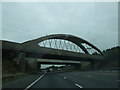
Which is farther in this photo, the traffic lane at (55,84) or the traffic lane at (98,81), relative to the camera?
the traffic lane at (55,84)

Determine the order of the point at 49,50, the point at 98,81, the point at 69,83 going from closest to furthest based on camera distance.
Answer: the point at 69,83 → the point at 98,81 → the point at 49,50

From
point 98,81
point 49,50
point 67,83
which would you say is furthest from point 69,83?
point 49,50

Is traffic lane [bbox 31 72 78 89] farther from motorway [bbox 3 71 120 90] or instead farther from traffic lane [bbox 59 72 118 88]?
traffic lane [bbox 59 72 118 88]

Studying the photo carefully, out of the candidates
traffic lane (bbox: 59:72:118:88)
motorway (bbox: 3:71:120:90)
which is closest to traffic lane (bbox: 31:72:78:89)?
motorway (bbox: 3:71:120:90)

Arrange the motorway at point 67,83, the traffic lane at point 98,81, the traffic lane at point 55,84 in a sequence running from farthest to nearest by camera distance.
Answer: the traffic lane at point 55,84 → the motorway at point 67,83 → the traffic lane at point 98,81

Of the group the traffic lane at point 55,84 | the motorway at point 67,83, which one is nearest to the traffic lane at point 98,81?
the motorway at point 67,83

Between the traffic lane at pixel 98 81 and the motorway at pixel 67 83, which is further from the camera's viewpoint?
the motorway at pixel 67 83

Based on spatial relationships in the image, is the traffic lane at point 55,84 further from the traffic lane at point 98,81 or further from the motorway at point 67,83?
the traffic lane at point 98,81

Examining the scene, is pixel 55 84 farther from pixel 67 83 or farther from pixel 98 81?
pixel 98 81

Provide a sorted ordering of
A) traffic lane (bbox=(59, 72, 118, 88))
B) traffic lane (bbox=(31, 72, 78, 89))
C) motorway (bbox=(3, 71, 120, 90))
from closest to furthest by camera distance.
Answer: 1. traffic lane (bbox=(59, 72, 118, 88))
2. motorway (bbox=(3, 71, 120, 90))
3. traffic lane (bbox=(31, 72, 78, 89))

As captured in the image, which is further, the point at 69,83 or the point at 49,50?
the point at 49,50

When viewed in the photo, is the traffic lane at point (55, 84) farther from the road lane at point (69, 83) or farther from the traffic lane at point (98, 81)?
the traffic lane at point (98, 81)

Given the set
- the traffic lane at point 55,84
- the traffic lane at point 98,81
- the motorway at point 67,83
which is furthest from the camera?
the traffic lane at point 55,84

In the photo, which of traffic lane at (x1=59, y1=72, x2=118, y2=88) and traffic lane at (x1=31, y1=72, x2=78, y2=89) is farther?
traffic lane at (x1=31, y1=72, x2=78, y2=89)
